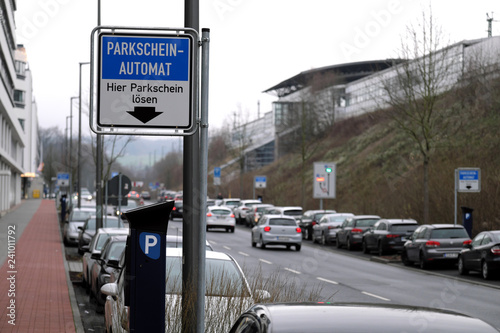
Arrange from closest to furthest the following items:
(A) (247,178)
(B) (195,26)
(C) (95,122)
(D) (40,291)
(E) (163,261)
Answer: (C) (95,122) < (E) (163,261) < (B) (195,26) < (D) (40,291) < (A) (247,178)

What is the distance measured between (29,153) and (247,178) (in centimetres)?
3345

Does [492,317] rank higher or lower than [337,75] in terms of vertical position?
lower

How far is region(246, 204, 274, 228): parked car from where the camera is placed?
52.0 meters

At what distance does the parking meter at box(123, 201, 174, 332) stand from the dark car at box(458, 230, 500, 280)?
17.0m

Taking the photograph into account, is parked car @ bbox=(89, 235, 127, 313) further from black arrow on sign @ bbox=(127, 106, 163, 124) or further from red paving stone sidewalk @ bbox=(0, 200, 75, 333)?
black arrow on sign @ bbox=(127, 106, 163, 124)

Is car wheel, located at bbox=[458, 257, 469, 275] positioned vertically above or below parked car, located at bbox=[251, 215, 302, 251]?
below

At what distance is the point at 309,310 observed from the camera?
173 inches

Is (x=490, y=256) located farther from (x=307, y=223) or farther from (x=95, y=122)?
(x=307, y=223)

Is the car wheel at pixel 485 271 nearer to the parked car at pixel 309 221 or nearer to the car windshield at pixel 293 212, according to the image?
the parked car at pixel 309 221

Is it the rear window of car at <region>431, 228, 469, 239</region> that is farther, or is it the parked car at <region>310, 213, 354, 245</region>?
the parked car at <region>310, 213, 354, 245</region>

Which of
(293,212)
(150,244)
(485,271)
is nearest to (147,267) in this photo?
(150,244)

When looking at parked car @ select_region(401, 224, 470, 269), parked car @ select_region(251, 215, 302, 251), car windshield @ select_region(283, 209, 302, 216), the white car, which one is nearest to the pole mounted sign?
the white car

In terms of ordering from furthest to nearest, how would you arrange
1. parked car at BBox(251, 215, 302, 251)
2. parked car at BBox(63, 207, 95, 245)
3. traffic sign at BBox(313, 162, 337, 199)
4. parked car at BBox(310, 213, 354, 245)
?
traffic sign at BBox(313, 162, 337, 199), parked car at BBox(310, 213, 354, 245), parked car at BBox(251, 215, 302, 251), parked car at BBox(63, 207, 95, 245)

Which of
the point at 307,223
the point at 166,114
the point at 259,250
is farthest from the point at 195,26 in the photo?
the point at 307,223
